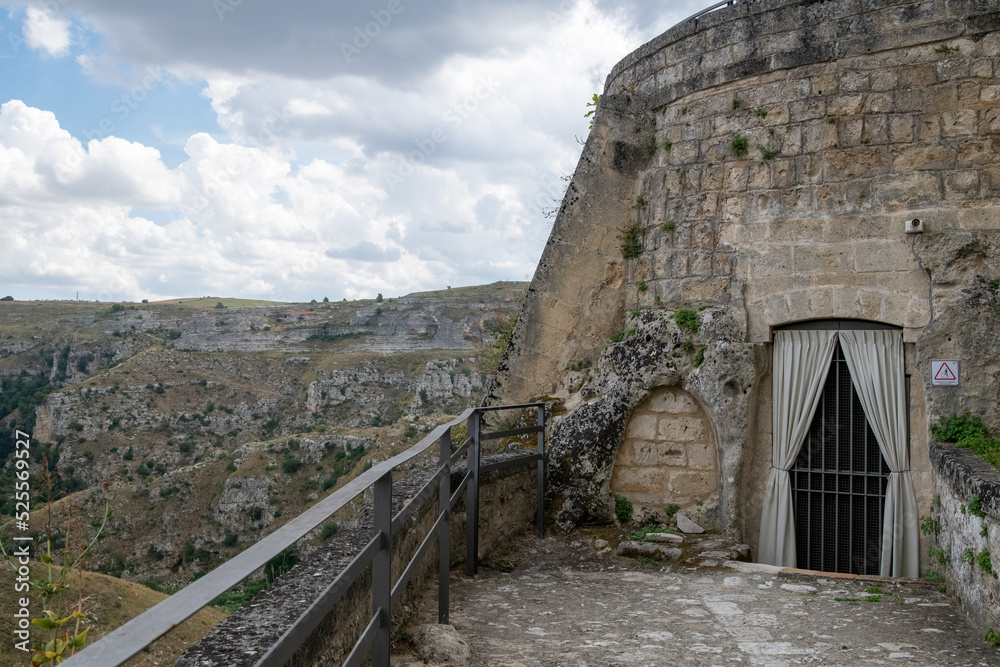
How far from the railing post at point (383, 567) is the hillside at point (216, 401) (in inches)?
417

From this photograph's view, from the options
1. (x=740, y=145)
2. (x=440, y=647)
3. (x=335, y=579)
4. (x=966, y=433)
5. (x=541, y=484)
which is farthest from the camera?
(x=740, y=145)

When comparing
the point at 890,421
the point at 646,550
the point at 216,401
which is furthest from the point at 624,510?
the point at 216,401

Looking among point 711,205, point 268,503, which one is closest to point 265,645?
point 711,205

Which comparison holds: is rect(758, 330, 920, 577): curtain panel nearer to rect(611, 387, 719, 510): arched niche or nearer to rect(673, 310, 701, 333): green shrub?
rect(611, 387, 719, 510): arched niche

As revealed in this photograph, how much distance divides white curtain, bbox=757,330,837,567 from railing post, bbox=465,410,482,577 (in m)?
2.79

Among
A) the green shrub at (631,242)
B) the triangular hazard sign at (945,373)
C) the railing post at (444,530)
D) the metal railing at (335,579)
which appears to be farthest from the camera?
the green shrub at (631,242)

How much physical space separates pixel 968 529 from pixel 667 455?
2647mm

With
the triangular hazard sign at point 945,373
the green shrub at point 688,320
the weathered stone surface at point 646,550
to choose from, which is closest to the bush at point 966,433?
the triangular hazard sign at point 945,373

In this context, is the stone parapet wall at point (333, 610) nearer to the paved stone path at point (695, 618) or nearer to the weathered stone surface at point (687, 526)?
the paved stone path at point (695, 618)

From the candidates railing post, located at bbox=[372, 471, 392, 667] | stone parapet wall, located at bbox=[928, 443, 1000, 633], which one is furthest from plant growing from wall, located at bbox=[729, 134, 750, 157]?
railing post, located at bbox=[372, 471, 392, 667]

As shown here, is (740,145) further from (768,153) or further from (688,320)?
(688,320)

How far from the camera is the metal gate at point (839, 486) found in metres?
6.77

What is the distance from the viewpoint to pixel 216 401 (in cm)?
5872

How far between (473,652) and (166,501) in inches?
1656
